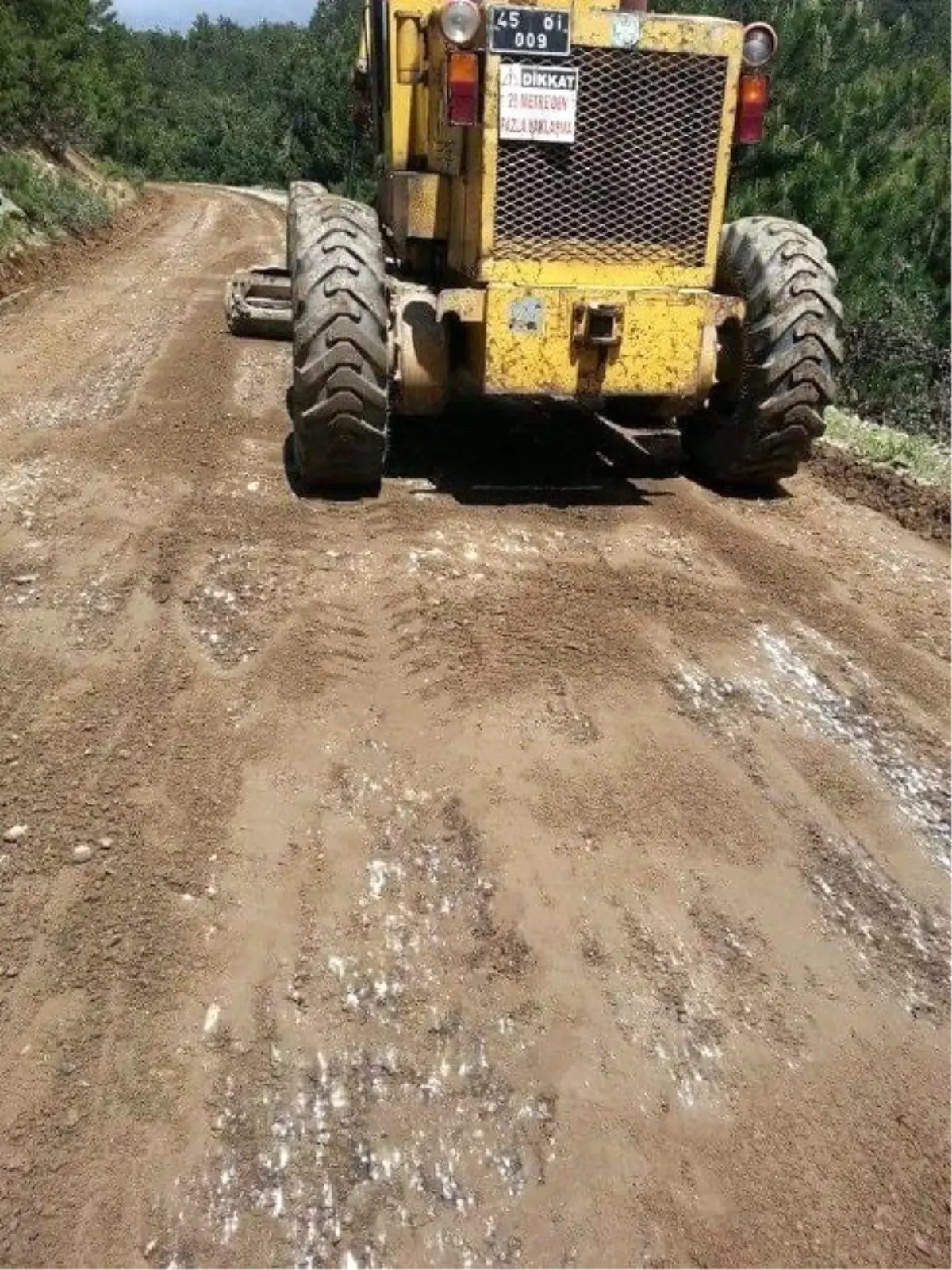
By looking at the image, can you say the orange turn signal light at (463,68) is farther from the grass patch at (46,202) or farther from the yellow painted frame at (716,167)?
the grass patch at (46,202)

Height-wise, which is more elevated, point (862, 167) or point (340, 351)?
point (862, 167)

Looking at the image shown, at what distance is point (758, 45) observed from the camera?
5.25 meters

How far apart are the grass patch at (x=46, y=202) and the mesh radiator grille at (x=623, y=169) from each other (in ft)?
34.7

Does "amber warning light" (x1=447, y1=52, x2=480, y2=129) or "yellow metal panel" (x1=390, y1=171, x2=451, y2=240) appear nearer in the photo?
"amber warning light" (x1=447, y1=52, x2=480, y2=129)

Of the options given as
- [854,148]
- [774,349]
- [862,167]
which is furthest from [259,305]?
[854,148]

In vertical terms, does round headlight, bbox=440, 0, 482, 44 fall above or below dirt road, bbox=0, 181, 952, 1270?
above

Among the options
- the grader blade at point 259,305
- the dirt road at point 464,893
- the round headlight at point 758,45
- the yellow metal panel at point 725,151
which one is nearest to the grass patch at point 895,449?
the dirt road at point 464,893

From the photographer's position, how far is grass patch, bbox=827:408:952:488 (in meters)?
6.96

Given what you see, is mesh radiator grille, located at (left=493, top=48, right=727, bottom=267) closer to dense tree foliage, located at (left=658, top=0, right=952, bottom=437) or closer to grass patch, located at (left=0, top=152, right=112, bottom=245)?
dense tree foliage, located at (left=658, top=0, right=952, bottom=437)

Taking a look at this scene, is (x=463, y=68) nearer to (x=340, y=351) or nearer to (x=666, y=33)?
(x=666, y=33)

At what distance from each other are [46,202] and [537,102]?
14.0m

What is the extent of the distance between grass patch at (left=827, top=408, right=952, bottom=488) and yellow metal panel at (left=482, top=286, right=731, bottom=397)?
2225mm

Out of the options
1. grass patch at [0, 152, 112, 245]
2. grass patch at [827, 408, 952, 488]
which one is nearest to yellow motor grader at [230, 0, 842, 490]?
grass patch at [827, 408, 952, 488]

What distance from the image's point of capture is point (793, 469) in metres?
6.30
